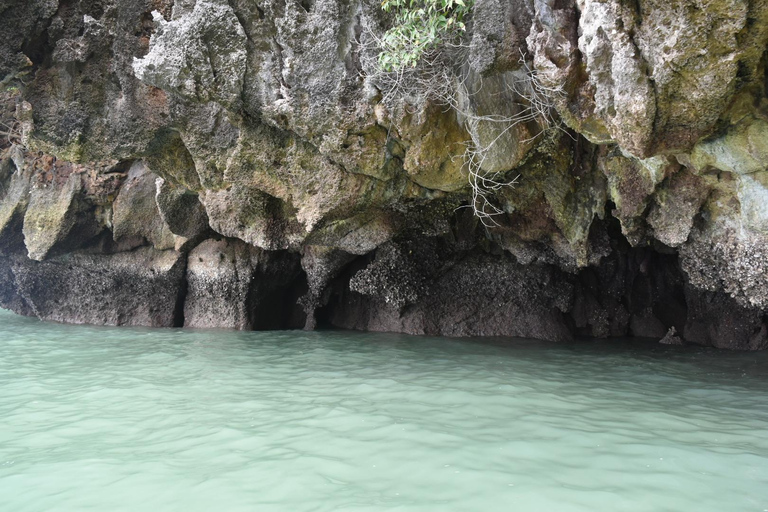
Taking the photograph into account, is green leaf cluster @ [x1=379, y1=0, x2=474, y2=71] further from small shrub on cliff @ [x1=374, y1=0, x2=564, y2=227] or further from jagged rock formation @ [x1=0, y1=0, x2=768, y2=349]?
Answer: jagged rock formation @ [x1=0, y1=0, x2=768, y2=349]

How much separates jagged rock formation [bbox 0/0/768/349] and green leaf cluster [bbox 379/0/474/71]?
0.25 meters

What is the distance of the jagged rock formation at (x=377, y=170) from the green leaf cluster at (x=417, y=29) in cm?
→ 25

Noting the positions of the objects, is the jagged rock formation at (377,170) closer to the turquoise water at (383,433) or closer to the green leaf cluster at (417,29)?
the green leaf cluster at (417,29)

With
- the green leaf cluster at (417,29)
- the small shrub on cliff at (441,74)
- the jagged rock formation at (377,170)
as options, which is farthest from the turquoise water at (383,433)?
the green leaf cluster at (417,29)

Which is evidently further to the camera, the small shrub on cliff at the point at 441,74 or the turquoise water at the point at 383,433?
the small shrub on cliff at the point at 441,74

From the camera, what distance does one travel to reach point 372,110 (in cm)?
665

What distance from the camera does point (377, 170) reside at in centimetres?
724

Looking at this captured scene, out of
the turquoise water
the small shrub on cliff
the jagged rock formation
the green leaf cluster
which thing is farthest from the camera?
the small shrub on cliff

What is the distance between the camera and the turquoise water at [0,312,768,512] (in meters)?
3.30

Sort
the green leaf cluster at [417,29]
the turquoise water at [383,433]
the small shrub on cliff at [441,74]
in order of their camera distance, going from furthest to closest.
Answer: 1. the small shrub on cliff at [441,74]
2. the green leaf cluster at [417,29]
3. the turquoise water at [383,433]

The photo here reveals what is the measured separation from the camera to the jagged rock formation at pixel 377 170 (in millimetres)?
4762

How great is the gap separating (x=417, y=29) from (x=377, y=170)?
194cm

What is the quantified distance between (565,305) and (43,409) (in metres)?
8.58

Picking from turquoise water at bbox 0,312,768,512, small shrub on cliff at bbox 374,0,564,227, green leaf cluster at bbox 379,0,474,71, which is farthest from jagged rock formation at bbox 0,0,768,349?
turquoise water at bbox 0,312,768,512
